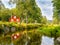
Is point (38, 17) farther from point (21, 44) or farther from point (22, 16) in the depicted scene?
point (21, 44)

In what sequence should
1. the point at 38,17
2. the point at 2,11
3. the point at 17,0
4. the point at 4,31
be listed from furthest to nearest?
the point at 38,17
the point at 2,11
the point at 17,0
the point at 4,31

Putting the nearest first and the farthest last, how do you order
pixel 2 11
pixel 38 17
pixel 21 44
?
pixel 21 44
pixel 2 11
pixel 38 17

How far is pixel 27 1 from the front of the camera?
5859 centimetres

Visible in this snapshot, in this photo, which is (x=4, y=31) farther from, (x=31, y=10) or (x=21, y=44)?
(x=31, y=10)

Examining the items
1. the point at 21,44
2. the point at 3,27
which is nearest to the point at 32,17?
the point at 3,27

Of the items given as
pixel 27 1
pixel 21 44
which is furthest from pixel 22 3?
pixel 21 44

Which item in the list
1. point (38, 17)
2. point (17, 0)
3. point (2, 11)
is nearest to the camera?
point (17, 0)

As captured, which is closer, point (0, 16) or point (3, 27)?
point (3, 27)

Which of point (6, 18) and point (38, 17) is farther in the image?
point (38, 17)

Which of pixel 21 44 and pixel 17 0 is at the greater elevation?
pixel 17 0

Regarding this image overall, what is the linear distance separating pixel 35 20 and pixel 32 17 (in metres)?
1.60

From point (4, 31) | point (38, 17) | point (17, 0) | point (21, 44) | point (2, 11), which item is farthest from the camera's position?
point (38, 17)

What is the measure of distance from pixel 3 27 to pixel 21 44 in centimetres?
1522

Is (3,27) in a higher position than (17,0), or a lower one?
lower
